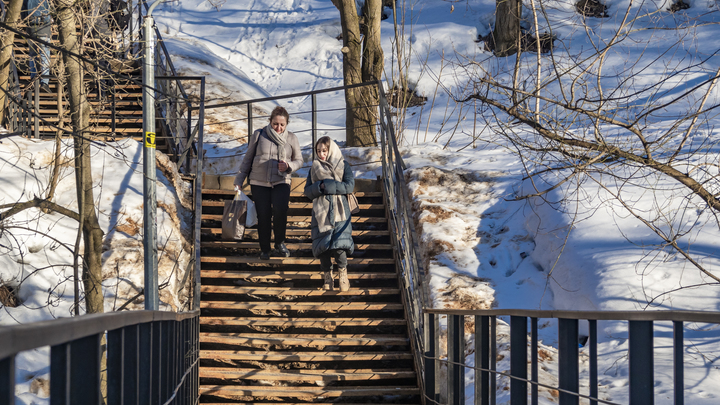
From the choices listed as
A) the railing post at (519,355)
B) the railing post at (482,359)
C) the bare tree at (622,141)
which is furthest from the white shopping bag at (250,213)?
the railing post at (519,355)

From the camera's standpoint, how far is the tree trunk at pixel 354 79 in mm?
11195

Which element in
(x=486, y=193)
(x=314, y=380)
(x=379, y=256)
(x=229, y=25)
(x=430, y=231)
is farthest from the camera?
(x=229, y=25)

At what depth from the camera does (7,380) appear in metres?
0.97

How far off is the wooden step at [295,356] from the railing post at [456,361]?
153 cm

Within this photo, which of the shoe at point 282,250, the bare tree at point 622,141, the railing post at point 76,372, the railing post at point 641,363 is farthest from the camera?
the shoe at point 282,250

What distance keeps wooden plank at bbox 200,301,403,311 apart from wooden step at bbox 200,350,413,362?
530 mm

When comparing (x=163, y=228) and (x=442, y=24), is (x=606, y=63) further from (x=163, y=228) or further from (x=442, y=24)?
(x=163, y=228)

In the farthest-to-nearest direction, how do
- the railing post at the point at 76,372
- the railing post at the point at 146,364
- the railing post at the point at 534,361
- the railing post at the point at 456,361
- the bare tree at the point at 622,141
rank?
the bare tree at the point at 622,141 → the railing post at the point at 456,361 → the railing post at the point at 534,361 → the railing post at the point at 146,364 → the railing post at the point at 76,372

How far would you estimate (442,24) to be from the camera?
19703 mm

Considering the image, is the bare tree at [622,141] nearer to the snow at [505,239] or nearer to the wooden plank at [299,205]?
the snow at [505,239]

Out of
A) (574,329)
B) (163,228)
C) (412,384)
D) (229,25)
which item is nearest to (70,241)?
(163,228)

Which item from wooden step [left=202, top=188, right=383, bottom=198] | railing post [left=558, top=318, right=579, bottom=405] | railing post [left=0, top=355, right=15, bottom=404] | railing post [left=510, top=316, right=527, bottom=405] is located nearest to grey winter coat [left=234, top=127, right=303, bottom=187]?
wooden step [left=202, top=188, right=383, bottom=198]

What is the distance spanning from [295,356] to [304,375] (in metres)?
0.29

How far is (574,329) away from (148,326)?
164cm
